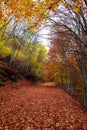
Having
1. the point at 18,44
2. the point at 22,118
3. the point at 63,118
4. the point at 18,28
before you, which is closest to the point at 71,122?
the point at 63,118

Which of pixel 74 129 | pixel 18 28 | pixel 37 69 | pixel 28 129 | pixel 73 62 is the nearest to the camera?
pixel 28 129

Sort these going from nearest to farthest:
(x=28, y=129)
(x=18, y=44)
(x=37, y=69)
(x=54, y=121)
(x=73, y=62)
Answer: (x=28, y=129)
(x=54, y=121)
(x=73, y=62)
(x=18, y=44)
(x=37, y=69)

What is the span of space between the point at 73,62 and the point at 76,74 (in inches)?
246

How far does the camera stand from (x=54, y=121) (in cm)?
836

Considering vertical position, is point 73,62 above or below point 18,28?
below

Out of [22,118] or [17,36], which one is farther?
[17,36]

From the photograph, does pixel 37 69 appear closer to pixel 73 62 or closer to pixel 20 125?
pixel 73 62

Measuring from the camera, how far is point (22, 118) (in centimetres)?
847

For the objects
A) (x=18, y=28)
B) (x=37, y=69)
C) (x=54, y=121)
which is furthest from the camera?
(x=37, y=69)

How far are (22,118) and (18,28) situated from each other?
72.9 ft

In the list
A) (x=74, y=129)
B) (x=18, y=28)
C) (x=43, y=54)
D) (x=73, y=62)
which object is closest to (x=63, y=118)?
(x=74, y=129)

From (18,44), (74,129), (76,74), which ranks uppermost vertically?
(18,44)

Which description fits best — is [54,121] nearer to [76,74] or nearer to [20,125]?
[20,125]

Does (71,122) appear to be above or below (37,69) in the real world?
below
